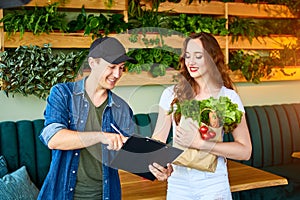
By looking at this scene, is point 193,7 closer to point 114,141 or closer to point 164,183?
point 164,183

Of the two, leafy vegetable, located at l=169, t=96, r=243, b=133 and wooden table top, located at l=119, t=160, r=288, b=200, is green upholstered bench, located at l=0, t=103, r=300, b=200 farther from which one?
leafy vegetable, located at l=169, t=96, r=243, b=133

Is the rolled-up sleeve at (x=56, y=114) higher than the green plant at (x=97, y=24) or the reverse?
the reverse

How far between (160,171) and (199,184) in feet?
0.68

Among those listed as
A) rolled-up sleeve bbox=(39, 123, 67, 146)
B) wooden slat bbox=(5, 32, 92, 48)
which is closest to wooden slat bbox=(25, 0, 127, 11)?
wooden slat bbox=(5, 32, 92, 48)

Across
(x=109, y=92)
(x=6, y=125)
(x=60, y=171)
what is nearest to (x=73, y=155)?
(x=60, y=171)

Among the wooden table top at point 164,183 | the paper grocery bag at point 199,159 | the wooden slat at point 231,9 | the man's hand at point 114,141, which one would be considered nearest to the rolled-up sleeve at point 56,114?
the man's hand at point 114,141

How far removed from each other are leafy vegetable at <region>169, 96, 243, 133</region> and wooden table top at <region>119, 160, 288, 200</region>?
1.98ft

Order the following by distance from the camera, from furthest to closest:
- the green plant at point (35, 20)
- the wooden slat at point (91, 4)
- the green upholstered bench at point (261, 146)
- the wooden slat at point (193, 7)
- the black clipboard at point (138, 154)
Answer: the wooden slat at point (193, 7) < the wooden slat at point (91, 4) < the green plant at point (35, 20) < the green upholstered bench at point (261, 146) < the black clipboard at point (138, 154)

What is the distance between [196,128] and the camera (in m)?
1.70

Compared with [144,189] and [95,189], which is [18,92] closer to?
[144,189]

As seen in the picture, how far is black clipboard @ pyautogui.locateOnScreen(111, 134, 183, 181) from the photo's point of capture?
1444mm

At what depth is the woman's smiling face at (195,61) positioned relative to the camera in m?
1.74

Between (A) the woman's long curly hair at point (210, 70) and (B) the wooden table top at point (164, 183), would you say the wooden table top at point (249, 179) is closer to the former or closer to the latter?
(B) the wooden table top at point (164, 183)

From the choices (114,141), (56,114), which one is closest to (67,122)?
(56,114)
